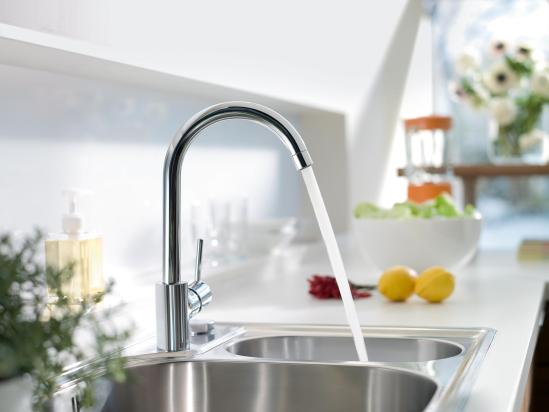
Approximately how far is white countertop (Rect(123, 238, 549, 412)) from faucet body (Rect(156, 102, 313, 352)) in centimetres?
32

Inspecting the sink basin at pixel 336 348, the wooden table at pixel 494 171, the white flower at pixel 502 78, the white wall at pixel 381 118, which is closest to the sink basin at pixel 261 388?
the sink basin at pixel 336 348

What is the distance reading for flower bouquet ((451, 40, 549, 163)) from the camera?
357cm

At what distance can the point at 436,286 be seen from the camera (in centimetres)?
178

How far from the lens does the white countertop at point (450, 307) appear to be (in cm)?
119

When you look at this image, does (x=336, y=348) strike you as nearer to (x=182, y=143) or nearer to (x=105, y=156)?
(x=182, y=143)

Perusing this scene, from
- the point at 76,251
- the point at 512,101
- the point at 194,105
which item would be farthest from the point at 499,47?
the point at 76,251

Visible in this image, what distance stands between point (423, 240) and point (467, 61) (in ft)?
6.07

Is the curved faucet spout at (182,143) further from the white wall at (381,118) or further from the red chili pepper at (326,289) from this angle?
the white wall at (381,118)

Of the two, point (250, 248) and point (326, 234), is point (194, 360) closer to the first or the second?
point (326, 234)

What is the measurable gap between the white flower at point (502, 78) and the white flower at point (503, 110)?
0.16 ft

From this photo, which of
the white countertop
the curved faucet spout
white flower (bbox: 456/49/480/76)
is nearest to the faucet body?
the curved faucet spout

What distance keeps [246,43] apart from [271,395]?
0.87 meters

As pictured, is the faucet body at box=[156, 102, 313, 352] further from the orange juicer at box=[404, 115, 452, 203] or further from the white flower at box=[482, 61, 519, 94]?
→ the white flower at box=[482, 61, 519, 94]

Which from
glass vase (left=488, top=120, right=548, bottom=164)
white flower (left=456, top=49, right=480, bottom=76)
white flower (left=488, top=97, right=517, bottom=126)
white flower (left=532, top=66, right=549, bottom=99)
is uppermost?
white flower (left=456, top=49, right=480, bottom=76)
